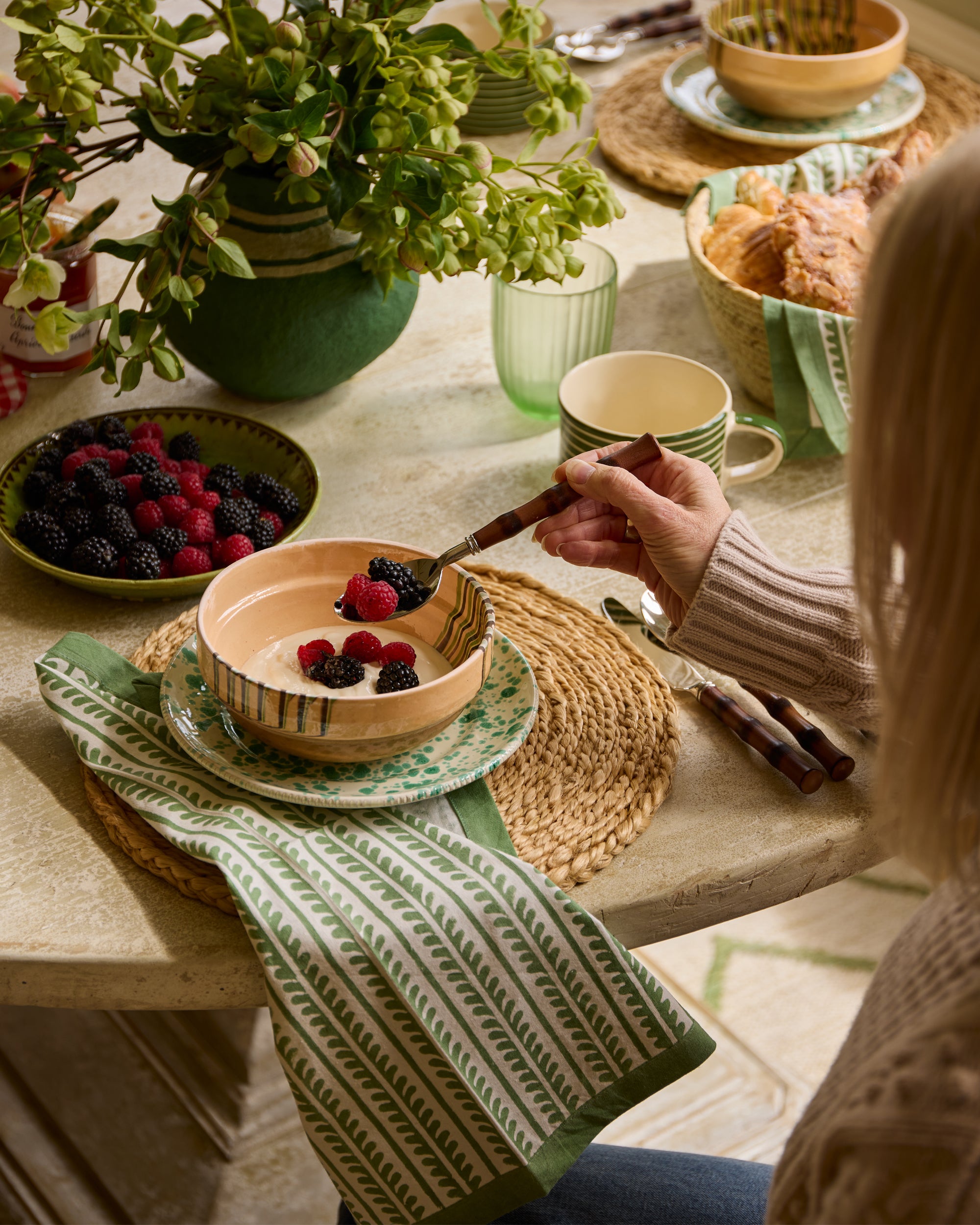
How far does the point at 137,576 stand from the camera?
3.21ft

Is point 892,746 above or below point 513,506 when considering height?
above

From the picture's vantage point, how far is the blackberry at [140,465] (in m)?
1.05

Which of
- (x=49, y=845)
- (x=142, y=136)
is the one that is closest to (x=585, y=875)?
(x=49, y=845)

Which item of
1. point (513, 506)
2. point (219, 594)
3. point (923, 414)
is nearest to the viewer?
point (923, 414)

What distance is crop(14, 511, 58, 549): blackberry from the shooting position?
100 centimetres

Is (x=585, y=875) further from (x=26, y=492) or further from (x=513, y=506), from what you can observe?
(x=26, y=492)

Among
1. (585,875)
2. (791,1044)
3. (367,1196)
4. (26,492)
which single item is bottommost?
(791,1044)

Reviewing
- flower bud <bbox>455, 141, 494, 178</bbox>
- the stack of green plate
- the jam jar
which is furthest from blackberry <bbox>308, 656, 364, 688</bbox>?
the stack of green plate

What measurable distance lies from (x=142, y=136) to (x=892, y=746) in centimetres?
89

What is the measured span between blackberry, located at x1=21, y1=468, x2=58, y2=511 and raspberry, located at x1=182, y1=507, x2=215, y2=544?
12cm

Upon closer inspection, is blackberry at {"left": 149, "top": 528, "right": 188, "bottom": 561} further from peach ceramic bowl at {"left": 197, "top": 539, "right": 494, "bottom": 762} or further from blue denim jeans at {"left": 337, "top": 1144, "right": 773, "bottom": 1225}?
blue denim jeans at {"left": 337, "top": 1144, "right": 773, "bottom": 1225}

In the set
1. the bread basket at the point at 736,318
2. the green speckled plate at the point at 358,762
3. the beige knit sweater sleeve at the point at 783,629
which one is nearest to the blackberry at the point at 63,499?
the green speckled plate at the point at 358,762

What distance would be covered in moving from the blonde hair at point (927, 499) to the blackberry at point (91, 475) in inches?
28.2

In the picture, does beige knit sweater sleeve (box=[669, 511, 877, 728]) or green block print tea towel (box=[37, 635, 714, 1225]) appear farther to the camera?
beige knit sweater sleeve (box=[669, 511, 877, 728])
